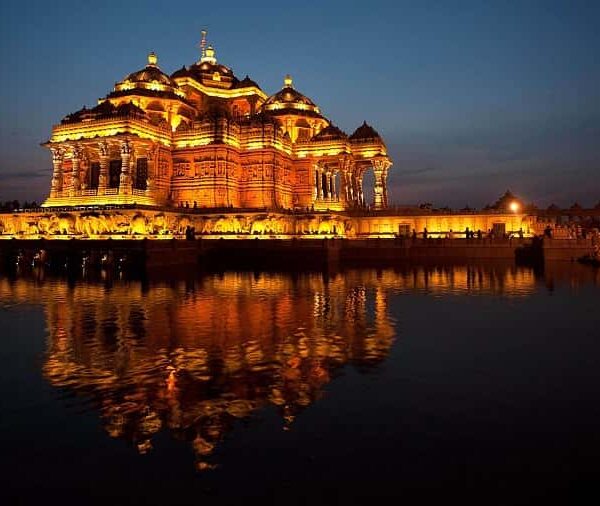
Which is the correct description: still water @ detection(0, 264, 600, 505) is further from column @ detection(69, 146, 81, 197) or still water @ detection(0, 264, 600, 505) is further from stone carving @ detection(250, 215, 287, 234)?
column @ detection(69, 146, 81, 197)

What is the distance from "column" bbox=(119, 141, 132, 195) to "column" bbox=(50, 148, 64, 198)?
7.11 metres

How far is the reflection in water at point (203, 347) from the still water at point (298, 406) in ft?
0.15

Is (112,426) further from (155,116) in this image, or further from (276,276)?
(155,116)

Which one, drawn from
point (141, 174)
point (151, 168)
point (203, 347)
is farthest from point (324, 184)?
point (203, 347)

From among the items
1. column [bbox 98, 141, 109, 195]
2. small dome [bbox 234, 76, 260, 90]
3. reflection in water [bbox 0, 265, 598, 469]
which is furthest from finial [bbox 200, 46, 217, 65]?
reflection in water [bbox 0, 265, 598, 469]

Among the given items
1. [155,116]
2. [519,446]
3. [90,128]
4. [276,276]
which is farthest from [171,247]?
[519,446]

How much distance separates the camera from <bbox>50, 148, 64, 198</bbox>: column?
155 ft

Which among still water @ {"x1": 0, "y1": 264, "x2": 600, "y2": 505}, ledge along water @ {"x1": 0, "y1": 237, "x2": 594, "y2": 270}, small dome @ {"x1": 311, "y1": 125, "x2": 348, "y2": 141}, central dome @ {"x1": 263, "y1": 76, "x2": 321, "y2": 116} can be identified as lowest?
still water @ {"x1": 0, "y1": 264, "x2": 600, "y2": 505}

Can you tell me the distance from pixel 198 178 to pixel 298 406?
1720 inches

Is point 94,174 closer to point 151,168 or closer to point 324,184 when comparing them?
point 151,168

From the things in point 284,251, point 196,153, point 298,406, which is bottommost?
point 298,406

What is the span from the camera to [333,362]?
8.84 meters

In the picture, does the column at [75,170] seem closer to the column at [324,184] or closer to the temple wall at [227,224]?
the temple wall at [227,224]

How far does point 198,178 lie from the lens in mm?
48312
